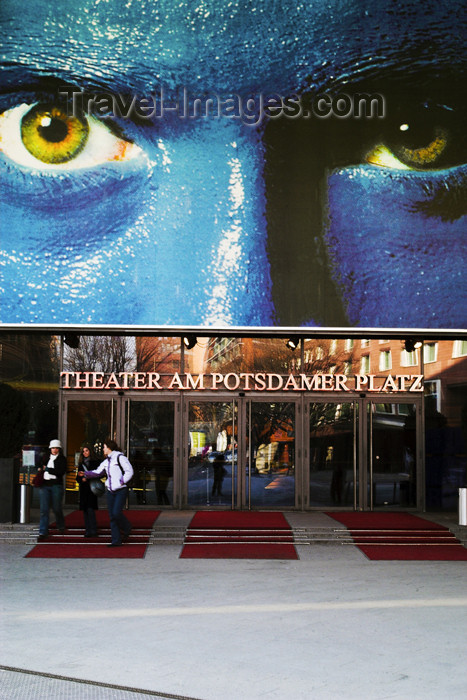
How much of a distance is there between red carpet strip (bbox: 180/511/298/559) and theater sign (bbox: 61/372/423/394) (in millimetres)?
3355

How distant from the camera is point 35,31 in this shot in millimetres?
17734

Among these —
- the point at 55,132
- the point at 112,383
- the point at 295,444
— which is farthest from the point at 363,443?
the point at 55,132

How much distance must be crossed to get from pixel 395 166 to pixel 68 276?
7.21m

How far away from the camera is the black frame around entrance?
18906 mm

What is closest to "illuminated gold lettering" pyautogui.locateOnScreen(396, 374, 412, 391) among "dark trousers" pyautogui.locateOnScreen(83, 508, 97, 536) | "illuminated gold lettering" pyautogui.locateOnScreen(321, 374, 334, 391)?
"illuminated gold lettering" pyautogui.locateOnScreen(321, 374, 334, 391)

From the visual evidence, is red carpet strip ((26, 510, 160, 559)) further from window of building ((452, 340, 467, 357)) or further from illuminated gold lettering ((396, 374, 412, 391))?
window of building ((452, 340, 467, 357))

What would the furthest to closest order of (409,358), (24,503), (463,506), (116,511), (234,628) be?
(409,358) < (463,506) < (24,503) < (116,511) < (234,628)

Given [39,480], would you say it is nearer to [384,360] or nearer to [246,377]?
[246,377]

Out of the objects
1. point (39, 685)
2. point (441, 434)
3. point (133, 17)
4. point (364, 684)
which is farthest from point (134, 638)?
point (133, 17)

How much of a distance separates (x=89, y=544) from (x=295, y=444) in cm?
625

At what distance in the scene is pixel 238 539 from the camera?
14828 millimetres

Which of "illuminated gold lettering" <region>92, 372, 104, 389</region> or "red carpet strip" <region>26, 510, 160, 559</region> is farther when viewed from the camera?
"illuminated gold lettering" <region>92, 372, 104, 389</region>

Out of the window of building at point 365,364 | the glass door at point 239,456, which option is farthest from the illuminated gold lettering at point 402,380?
the glass door at point 239,456

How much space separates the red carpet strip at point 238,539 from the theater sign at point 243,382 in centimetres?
335
